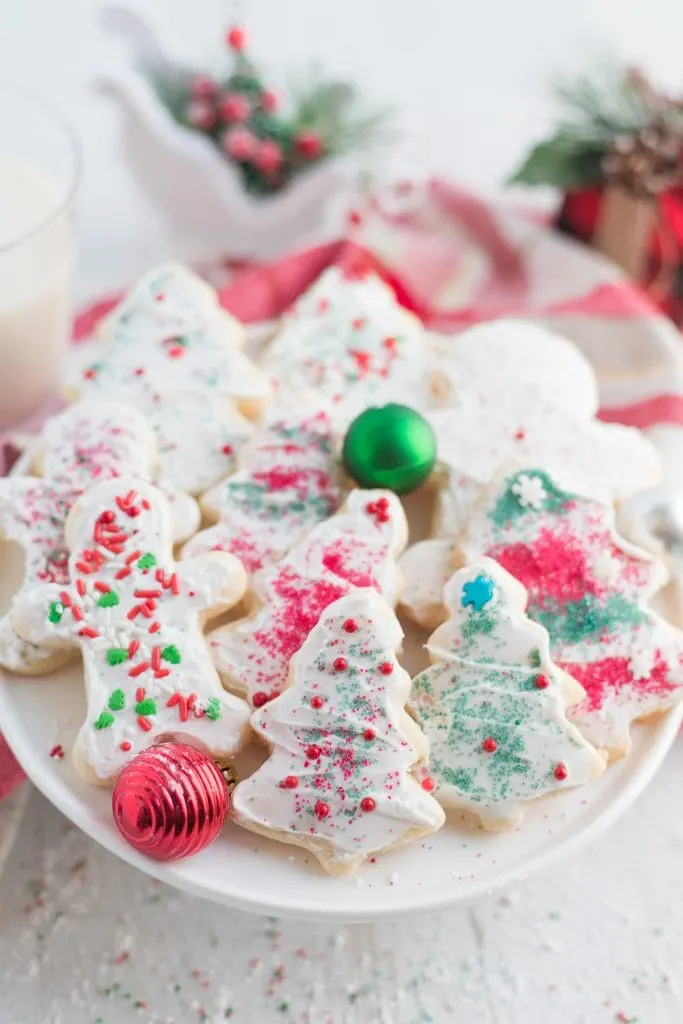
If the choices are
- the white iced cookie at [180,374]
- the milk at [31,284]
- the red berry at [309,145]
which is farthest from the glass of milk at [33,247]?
the red berry at [309,145]

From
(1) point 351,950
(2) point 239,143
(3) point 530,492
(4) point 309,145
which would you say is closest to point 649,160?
(4) point 309,145

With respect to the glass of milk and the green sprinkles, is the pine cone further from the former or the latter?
the green sprinkles

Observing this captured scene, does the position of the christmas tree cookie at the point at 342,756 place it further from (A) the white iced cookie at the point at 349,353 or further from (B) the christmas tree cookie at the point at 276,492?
(A) the white iced cookie at the point at 349,353

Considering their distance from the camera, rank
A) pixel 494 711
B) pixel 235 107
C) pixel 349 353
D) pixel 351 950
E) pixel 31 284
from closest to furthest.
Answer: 1. pixel 494 711
2. pixel 351 950
3. pixel 349 353
4. pixel 31 284
5. pixel 235 107

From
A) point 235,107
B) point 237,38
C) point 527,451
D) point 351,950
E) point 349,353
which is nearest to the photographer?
point 351,950

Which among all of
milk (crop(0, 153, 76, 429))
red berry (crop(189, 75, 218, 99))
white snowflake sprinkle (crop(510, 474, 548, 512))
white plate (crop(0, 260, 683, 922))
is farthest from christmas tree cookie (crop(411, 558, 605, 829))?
red berry (crop(189, 75, 218, 99))

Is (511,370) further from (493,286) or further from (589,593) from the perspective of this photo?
(493,286)
